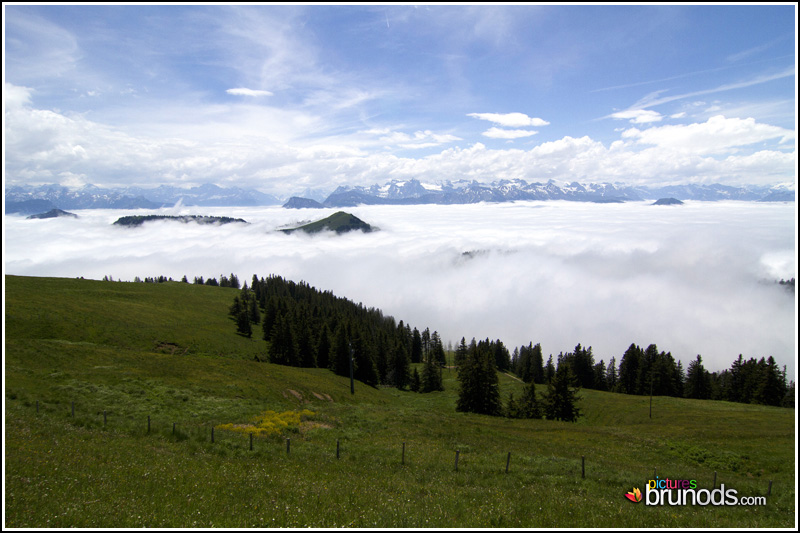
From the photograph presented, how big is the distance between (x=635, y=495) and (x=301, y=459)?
Result: 17.1 metres

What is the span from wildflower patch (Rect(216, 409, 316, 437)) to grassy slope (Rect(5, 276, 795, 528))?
1281mm

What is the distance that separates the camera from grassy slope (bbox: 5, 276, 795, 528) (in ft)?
39.4

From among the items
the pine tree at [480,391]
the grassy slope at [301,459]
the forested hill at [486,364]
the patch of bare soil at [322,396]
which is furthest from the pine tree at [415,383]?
the patch of bare soil at [322,396]

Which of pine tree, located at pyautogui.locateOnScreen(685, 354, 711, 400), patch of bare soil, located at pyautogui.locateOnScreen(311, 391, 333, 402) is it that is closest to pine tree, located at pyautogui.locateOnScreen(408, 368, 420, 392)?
patch of bare soil, located at pyautogui.locateOnScreen(311, 391, 333, 402)

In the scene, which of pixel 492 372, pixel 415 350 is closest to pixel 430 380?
pixel 492 372

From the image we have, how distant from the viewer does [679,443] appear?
34.7 meters

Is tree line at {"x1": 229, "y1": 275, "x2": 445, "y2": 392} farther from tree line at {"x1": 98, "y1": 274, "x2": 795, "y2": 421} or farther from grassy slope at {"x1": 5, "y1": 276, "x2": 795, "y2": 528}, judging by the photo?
grassy slope at {"x1": 5, "y1": 276, "x2": 795, "y2": 528}

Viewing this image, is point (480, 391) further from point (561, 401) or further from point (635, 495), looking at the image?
point (635, 495)

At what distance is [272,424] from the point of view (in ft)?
92.9

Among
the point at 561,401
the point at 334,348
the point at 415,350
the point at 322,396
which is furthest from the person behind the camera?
the point at 415,350

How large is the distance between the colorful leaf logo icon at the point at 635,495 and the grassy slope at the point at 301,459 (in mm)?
778

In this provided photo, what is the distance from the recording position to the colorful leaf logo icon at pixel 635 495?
15398 millimetres

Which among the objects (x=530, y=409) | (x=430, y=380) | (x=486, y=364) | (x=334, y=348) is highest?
(x=486, y=364)

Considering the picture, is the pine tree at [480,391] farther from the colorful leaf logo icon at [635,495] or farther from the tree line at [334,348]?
the colorful leaf logo icon at [635,495]
